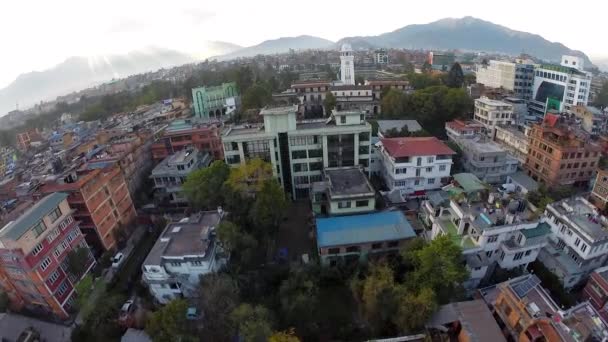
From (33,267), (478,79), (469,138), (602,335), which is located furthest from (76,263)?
(478,79)

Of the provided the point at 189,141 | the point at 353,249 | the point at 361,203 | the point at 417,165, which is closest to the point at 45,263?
the point at 353,249

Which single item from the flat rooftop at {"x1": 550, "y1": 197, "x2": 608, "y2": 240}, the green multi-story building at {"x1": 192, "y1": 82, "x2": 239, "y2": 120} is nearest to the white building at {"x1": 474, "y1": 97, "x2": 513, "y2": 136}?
the flat rooftop at {"x1": 550, "y1": 197, "x2": 608, "y2": 240}

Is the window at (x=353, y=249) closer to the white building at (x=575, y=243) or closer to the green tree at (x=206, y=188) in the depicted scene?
the green tree at (x=206, y=188)

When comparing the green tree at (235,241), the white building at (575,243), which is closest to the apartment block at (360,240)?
the green tree at (235,241)

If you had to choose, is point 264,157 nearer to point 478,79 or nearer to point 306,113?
point 306,113

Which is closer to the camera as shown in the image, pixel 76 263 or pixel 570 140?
pixel 76 263
